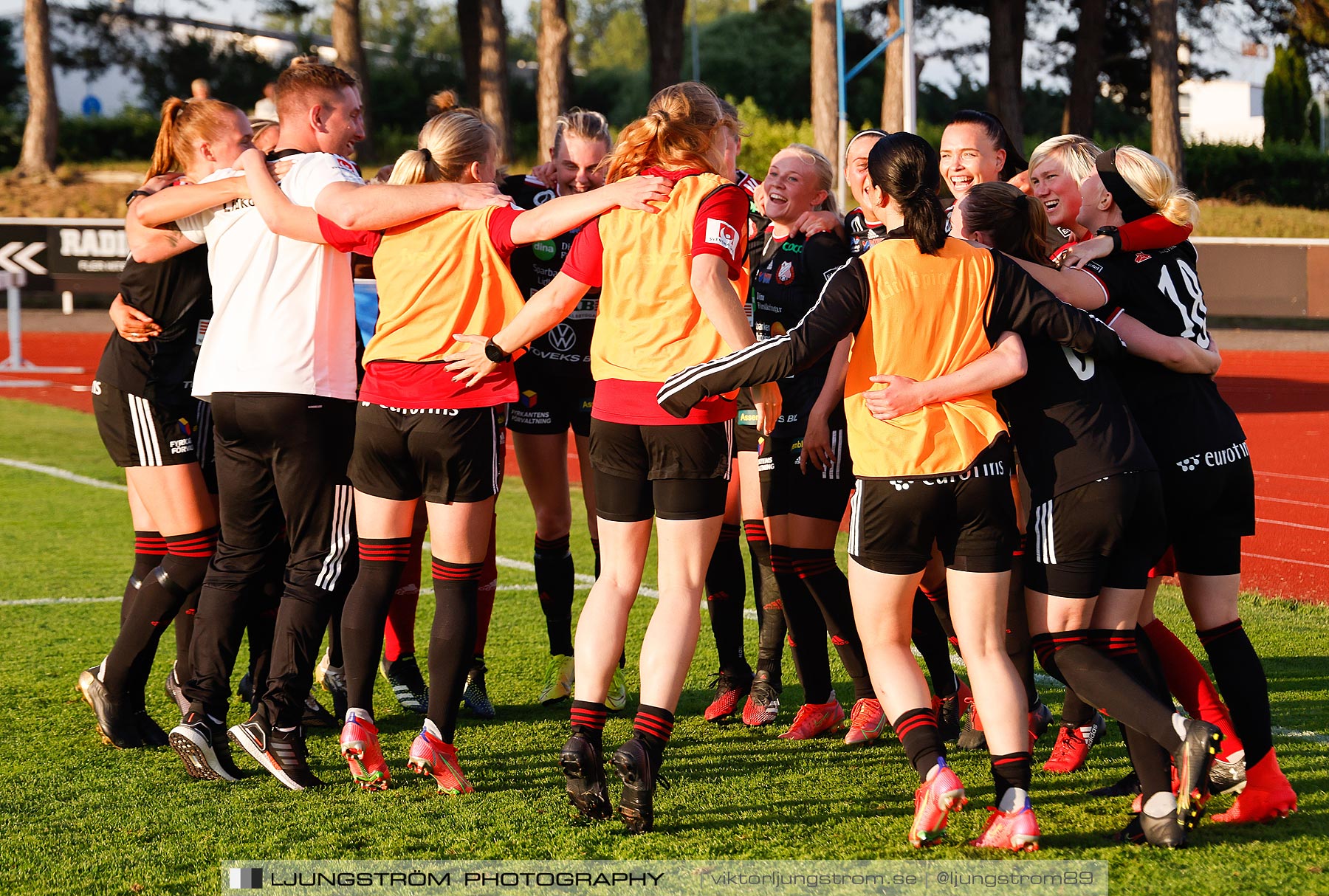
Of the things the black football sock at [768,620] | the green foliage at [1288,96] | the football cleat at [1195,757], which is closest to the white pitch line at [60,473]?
the black football sock at [768,620]

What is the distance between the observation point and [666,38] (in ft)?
114

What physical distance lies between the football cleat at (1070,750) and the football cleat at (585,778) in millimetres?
1533

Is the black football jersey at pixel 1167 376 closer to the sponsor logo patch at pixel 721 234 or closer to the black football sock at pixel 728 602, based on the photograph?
the sponsor logo patch at pixel 721 234

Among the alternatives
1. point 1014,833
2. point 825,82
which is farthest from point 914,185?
point 825,82

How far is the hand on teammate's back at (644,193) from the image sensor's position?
3.79m

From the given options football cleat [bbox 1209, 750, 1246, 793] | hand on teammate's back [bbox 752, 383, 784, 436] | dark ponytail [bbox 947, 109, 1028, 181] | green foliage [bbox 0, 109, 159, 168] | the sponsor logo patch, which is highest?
green foliage [bbox 0, 109, 159, 168]

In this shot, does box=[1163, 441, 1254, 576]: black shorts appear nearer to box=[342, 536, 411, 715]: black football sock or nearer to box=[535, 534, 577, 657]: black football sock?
box=[342, 536, 411, 715]: black football sock

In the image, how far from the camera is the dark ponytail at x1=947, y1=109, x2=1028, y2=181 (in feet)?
15.7

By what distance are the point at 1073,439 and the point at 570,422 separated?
2.38 meters

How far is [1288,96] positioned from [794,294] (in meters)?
38.3

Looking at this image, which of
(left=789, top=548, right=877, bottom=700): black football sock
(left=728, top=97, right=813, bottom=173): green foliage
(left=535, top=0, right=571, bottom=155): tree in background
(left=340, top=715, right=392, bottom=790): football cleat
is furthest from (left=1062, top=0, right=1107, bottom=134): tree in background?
(left=340, top=715, right=392, bottom=790): football cleat

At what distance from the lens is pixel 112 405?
4.73m

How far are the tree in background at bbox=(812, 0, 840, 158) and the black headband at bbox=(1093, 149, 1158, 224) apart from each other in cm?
2250

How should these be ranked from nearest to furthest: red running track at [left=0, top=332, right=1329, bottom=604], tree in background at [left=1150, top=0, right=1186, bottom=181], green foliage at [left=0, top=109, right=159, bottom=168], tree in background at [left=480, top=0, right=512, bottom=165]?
1. red running track at [left=0, top=332, right=1329, bottom=604]
2. tree in background at [left=1150, top=0, right=1186, bottom=181]
3. tree in background at [left=480, top=0, right=512, bottom=165]
4. green foliage at [left=0, top=109, right=159, bottom=168]
